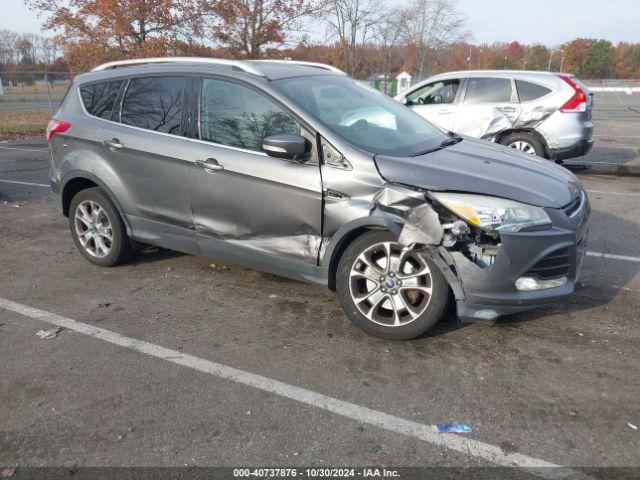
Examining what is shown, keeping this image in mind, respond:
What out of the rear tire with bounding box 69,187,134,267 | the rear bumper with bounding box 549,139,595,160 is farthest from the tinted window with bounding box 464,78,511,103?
the rear tire with bounding box 69,187,134,267

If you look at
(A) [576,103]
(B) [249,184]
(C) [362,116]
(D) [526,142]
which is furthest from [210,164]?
(A) [576,103]

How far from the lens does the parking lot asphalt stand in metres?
2.55

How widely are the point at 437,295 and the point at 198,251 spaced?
2056 millimetres

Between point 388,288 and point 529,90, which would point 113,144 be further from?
point 529,90

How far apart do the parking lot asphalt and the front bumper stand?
337 mm

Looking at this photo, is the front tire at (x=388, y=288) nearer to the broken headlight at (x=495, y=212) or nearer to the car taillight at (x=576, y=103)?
the broken headlight at (x=495, y=212)

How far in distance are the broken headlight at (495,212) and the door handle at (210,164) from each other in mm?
1749

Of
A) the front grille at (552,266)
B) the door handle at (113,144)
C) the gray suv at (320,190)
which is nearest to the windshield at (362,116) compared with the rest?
the gray suv at (320,190)

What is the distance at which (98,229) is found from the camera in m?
4.89

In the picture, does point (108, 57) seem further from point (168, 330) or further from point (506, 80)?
point (168, 330)

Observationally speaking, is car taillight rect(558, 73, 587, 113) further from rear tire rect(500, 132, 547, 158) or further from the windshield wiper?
the windshield wiper

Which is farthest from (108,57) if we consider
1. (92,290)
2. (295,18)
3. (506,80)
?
(92,290)

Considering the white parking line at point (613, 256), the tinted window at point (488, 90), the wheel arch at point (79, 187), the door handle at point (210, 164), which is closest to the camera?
the door handle at point (210, 164)

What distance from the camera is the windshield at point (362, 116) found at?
12.4ft
